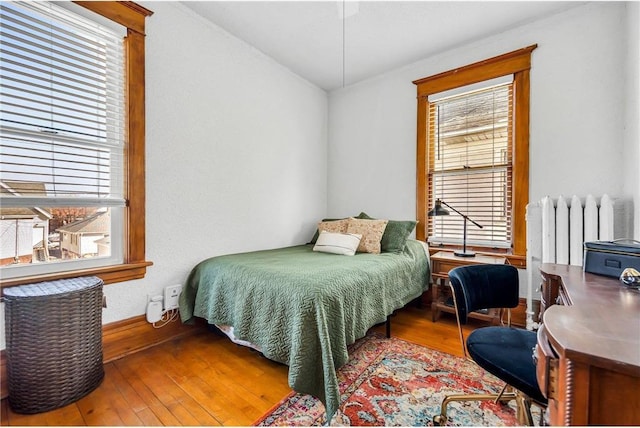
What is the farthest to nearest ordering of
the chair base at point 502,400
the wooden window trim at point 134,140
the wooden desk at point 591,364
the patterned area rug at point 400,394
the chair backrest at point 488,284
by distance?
the wooden window trim at point 134,140, the chair backrest at point 488,284, the patterned area rug at point 400,394, the chair base at point 502,400, the wooden desk at point 591,364

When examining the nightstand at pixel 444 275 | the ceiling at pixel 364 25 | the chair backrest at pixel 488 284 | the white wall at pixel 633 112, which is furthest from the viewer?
the nightstand at pixel 444 275

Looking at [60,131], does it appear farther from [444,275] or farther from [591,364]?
[444,275]

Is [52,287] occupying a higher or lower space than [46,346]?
higher

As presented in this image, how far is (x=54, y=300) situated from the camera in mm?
1473

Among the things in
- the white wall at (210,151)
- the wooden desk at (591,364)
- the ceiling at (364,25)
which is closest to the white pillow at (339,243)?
the white wall at (210,151)

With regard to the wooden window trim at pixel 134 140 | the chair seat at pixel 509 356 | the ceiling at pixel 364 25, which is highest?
the ceiling at pixel 364 25

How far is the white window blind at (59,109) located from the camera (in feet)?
5.29

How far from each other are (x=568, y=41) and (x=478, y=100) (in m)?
0.76

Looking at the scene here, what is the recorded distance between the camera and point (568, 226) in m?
2.24

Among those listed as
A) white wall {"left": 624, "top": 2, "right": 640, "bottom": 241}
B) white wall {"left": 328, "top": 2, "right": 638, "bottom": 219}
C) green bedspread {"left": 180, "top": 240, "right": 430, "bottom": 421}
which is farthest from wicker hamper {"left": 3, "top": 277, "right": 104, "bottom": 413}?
white wall {"left": 624, "top": 2, "right": 640, "bottom": 241}

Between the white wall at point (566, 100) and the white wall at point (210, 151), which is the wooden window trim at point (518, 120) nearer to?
the white wall at point (566, 100)

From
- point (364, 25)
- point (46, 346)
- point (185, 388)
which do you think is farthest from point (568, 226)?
point (46, 346)

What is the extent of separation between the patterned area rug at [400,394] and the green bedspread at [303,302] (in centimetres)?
14

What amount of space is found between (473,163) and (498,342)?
211 cm
